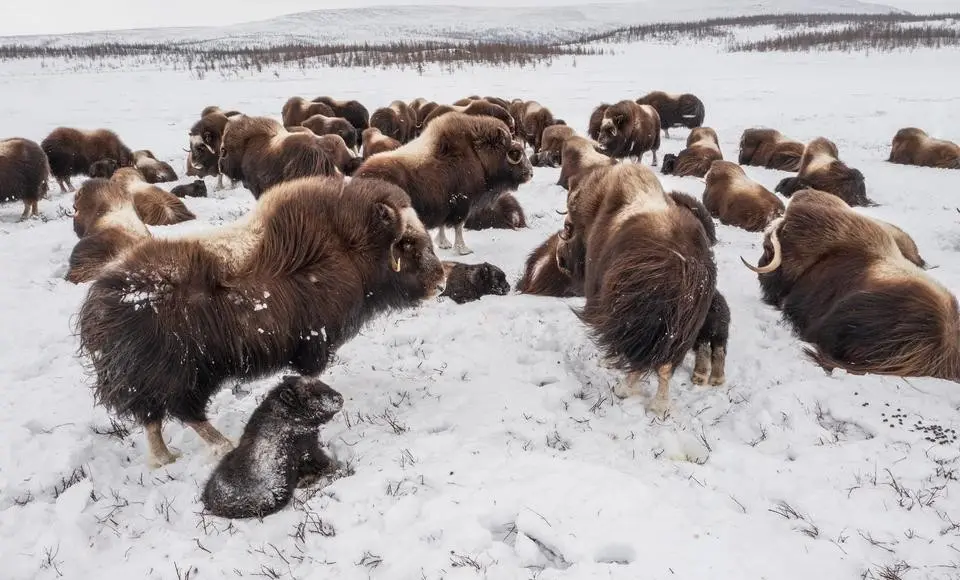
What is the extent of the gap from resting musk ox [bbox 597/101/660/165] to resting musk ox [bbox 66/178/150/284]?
10800 millimetres

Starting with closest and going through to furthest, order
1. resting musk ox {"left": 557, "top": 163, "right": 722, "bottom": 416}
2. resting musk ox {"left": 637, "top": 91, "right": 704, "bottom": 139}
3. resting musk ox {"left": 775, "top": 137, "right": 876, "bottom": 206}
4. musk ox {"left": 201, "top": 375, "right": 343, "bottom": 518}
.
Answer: musk ox {"left": 201, "top": 375, "right": 343, "bottom": 518} < resting musk ox {"left": 557, "top": 163, "right": 722, "bottom": 416} < resting musk ox {"left": 775, "top": 137, "right": 876, "bottom": 206} < resting musk ox {"left": 637, "top": 91, "right": 704, "bottom": 139}

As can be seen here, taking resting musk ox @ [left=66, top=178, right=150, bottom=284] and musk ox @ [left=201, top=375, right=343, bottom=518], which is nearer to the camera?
musk ox @ [left=201, top=375, right=343, bottom=518]

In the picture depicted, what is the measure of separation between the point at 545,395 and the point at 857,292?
2572 millimetres

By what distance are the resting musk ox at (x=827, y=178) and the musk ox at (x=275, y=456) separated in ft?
33.5

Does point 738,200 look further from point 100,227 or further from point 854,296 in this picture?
point 100,227

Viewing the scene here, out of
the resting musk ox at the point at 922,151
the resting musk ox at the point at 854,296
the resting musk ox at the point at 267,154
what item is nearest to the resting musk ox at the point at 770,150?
the resting musk ox at the point at 922,151

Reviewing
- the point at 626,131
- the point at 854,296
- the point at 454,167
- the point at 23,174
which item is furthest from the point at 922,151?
the point at 23,174

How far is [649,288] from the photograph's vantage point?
355 centimetres

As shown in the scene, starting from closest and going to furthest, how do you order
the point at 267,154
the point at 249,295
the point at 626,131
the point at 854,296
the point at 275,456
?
the point at 275,456
the point at 249,295
the point at 854,296
the point at 267,154
the point at 626,131

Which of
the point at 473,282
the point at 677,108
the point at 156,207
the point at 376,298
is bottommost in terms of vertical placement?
the point at 473,282

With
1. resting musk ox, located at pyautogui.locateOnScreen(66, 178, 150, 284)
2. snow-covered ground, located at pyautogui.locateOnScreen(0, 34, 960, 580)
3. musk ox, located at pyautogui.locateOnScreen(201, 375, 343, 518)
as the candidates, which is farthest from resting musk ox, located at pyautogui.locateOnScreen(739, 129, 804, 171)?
musk ox, located at pyautogui.locateOnScreen(201, 375, 343, 518)

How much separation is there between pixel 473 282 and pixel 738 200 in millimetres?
5932

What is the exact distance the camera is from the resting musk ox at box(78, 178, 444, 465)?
3.29 m

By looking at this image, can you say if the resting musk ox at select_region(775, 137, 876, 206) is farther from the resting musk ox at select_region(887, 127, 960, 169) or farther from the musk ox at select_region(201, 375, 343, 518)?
the musk ox at select_region(201, 375, 343, 518)
